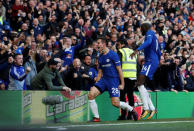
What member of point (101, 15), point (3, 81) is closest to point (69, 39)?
point (3, 81)

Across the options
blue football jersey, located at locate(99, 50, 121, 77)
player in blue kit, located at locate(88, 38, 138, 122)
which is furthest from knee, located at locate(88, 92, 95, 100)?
blue football jersey, located at locate(99, 50, 121, 77)

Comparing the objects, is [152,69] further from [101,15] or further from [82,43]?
[101,15]

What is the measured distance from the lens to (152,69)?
8.47 meters

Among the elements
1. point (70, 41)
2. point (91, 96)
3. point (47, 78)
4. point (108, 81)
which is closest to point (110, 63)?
point (108, 81)

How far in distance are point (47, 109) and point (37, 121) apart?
1.02ft

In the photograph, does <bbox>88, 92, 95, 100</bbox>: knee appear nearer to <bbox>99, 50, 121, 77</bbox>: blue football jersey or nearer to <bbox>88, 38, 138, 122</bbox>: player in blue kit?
<bbox>88, 38, 138, 122</bbox>: player in blue kit

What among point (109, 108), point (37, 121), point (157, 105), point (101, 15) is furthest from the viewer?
point (101, 15)

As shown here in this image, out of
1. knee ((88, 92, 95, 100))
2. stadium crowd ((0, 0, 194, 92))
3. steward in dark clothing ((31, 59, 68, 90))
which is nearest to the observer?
knee ((88, 92, 95, 100))

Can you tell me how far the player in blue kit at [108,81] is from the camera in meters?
8.21

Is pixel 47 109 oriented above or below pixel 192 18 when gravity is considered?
below

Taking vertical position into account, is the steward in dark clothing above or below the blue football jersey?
below

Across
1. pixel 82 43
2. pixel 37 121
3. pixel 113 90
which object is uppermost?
pixel 82 43

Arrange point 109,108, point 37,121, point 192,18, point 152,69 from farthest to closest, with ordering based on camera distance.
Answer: point 192,18
point 109,108
point 152,69
point 37,121

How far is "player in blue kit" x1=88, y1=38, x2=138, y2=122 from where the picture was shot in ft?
26.9
